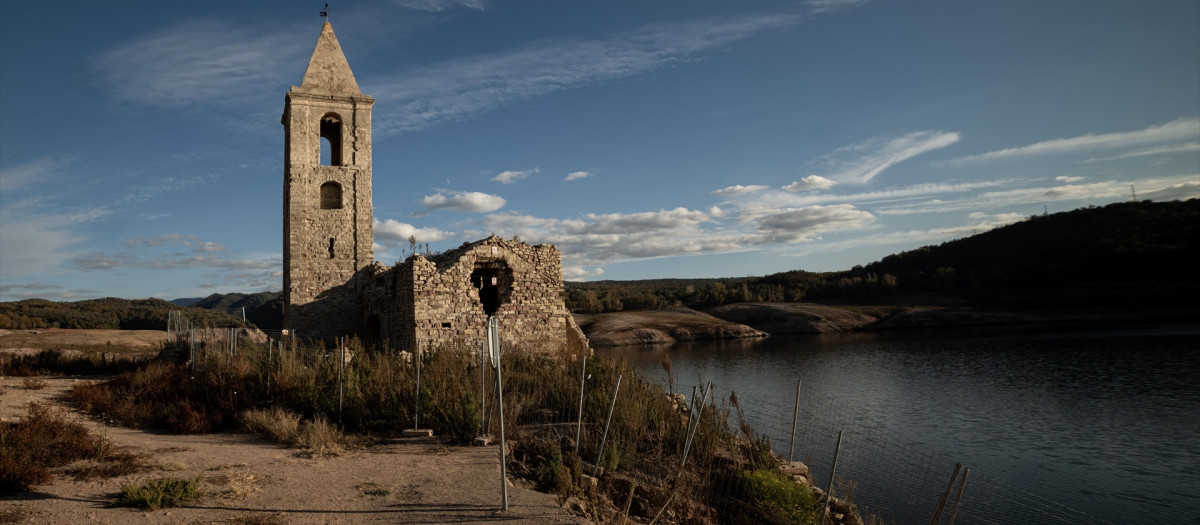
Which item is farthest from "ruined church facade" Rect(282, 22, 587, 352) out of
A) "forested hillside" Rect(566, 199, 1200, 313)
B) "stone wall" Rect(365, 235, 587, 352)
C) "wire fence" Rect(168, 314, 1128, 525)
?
"forested hillside" Rect(566, 199, 1200, 313)

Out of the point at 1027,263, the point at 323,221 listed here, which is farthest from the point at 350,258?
the point at 1027,263

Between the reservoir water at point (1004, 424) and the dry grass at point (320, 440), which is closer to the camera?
the dry grass at point (320, 440)

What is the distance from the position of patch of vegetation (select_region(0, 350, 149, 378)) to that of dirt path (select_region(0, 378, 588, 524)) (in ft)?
43.2

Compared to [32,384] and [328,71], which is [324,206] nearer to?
[328,71]

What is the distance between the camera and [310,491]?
7031 millimetres

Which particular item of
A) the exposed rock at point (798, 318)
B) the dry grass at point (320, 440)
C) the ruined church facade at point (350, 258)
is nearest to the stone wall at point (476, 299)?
the ruined church facade at point (350, 258)

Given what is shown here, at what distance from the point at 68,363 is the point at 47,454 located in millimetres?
16686

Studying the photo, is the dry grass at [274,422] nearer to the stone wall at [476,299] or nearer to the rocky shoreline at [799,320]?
the stone wall at [476,299]

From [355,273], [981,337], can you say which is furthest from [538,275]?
[981,337]

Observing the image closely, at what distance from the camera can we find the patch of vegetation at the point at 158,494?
632 centimetres

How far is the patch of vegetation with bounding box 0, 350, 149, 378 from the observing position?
1958cm

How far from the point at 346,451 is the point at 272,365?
476 cm

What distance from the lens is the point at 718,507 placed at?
9172mm

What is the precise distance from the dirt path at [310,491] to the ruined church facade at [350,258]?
870cm
